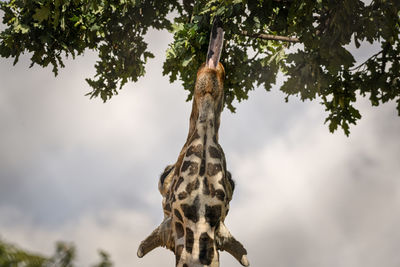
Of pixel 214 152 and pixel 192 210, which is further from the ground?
pixel 214 152

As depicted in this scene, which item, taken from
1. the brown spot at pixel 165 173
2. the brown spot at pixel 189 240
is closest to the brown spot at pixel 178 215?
the brown spot at pixel 189 240

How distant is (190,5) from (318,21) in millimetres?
3247

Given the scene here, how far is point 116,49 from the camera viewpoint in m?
10.3

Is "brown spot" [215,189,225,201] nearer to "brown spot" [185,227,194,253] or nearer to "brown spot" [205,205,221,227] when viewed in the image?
"brown spot" [205,205,221,227]

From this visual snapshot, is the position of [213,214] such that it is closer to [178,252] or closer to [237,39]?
[178,252]

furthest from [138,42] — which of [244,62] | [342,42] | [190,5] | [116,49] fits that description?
[342,42]

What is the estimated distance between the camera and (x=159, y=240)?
21.0ft

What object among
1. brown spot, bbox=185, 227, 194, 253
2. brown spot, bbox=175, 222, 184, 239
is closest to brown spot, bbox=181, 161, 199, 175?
brown spot, bbox=175, 222, 184, 239

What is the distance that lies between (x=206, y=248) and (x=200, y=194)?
68cm

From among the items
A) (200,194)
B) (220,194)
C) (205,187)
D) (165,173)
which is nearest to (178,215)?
(200,194)

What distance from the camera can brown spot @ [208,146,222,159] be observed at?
6.50 meters

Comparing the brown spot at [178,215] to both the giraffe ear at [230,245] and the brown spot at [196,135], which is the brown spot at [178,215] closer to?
the giraffe ear at [230,245]

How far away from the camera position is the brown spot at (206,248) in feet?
18.8

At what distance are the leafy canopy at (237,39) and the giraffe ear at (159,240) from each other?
10.7ft
